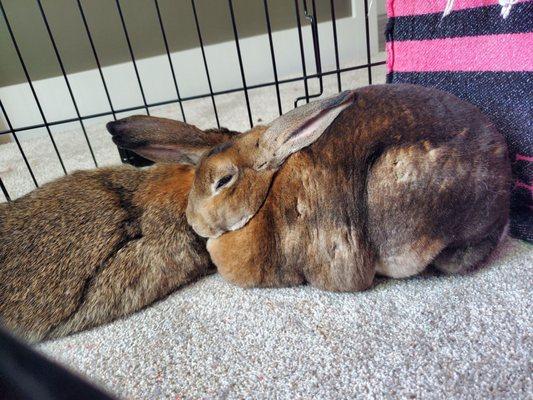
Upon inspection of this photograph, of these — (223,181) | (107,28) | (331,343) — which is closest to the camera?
(331,343)

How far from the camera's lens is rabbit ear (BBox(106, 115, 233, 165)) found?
93 centimetres

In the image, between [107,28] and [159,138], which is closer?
[159,138]

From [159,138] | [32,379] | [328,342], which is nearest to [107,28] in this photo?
[159,138]

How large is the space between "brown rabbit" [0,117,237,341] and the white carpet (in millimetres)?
49

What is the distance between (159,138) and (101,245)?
0.89 feet

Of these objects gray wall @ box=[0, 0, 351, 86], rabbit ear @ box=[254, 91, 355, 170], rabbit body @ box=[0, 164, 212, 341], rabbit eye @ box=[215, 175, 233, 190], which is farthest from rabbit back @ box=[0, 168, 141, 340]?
gray wall @ box=[0, 0, 351, 86]

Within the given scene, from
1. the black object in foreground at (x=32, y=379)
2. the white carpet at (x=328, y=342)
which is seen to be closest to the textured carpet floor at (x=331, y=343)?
the white carpet at (x=328, y=342)

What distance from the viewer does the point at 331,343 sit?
744mm

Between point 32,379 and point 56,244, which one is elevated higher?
point 32,379

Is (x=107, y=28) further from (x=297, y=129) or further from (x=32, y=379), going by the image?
(x=32, y=379)

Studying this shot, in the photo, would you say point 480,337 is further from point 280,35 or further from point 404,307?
point 280,35

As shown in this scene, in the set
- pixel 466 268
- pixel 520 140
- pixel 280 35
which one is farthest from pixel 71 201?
pixel 280 35

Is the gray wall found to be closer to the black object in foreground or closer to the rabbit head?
the rabbit head

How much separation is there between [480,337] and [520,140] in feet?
1.43
